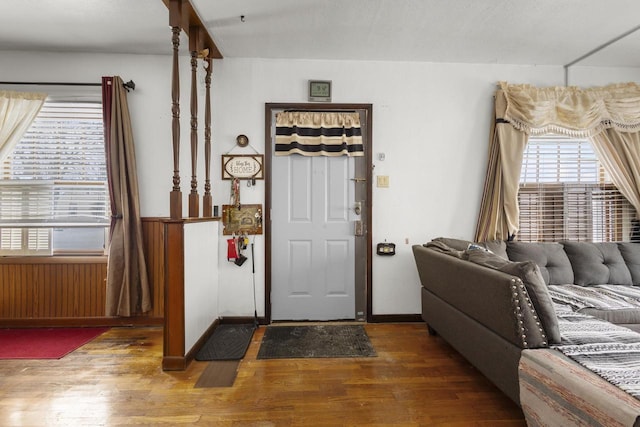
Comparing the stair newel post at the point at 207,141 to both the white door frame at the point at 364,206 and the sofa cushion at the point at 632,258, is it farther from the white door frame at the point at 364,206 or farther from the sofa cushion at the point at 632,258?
the sofa cushion at the point at 632,258

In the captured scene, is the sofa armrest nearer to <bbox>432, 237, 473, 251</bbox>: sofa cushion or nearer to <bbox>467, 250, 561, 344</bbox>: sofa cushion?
<bbox>467, 250, 561, 344</bbox>: sofa cushion

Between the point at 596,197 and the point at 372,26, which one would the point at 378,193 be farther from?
the point at 596,197

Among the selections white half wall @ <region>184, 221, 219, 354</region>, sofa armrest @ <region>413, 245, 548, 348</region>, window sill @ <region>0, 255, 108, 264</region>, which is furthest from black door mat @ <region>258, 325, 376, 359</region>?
window sill @ <region>0, 255, 108, 264</region>

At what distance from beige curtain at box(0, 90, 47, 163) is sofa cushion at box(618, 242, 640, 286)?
591cm

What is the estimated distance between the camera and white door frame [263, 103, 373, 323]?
3.19 metres

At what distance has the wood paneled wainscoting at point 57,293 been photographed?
10.0 ft

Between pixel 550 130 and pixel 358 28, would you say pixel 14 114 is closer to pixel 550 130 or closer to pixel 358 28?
pixel 358 28

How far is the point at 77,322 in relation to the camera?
3084mm

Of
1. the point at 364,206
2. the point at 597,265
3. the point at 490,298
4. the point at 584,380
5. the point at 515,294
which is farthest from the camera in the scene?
the point at 364,206

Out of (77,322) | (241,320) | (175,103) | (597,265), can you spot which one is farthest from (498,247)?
(77,322)

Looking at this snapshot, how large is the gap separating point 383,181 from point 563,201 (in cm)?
199

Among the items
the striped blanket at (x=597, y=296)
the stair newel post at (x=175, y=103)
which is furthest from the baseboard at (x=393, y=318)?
the stair newel post at (x=175, y=103)

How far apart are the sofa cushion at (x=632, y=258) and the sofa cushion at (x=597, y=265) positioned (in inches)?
1.8

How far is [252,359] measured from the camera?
243cm
